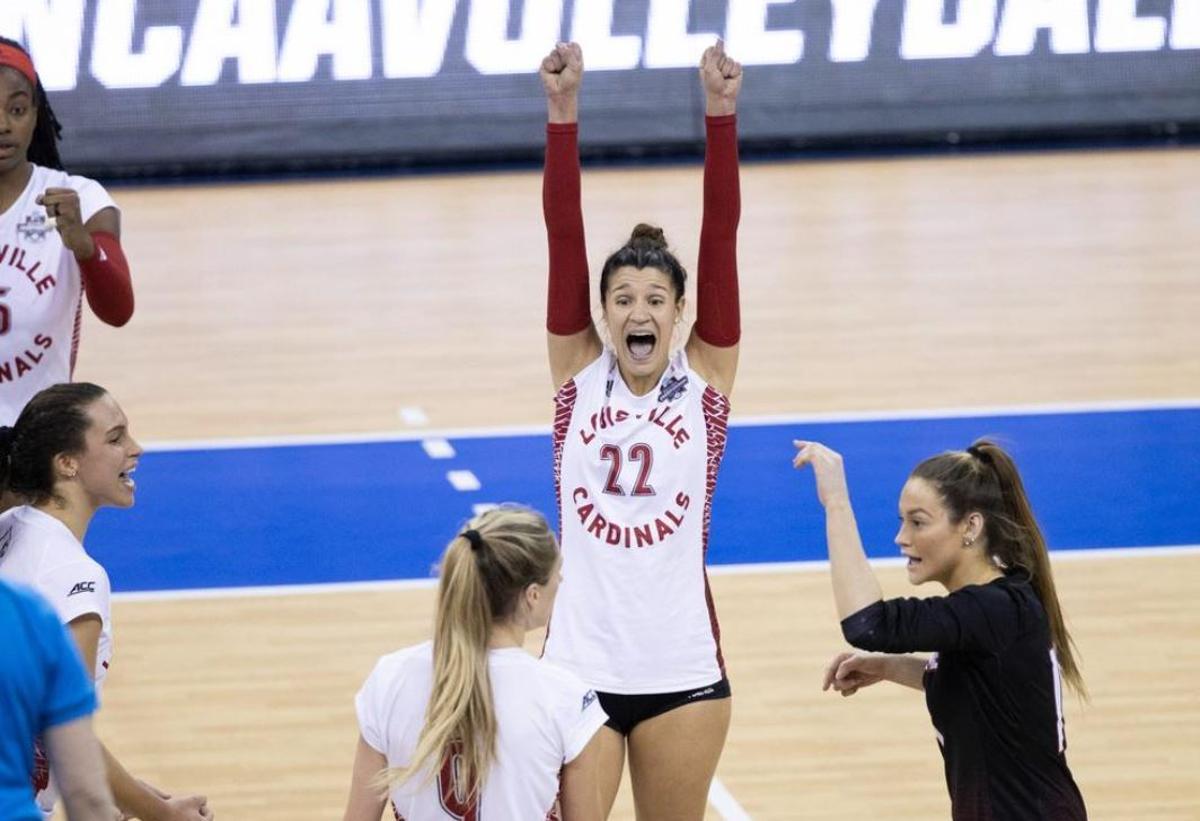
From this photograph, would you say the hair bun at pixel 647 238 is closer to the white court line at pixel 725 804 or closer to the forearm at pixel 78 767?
the white court line at pixel 725 804

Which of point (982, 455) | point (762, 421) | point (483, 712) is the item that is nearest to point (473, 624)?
point (483, 712)

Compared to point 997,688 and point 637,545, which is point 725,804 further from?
point 997,688

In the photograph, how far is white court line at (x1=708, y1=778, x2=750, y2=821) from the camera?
521 centimetres

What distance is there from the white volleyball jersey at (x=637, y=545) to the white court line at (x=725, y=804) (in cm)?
123

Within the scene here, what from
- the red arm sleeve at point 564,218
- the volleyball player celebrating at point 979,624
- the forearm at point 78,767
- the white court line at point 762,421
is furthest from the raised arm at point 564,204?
the white court line at point 762,421

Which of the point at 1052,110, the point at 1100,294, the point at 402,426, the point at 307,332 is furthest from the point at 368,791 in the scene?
the point at 1052,110

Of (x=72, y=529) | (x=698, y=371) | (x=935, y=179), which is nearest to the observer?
(x=72, y=529)

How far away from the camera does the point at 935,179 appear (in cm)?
1445

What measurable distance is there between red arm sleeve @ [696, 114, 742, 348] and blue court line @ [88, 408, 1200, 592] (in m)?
3.17

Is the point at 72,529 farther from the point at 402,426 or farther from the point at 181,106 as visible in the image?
the point at 181,106

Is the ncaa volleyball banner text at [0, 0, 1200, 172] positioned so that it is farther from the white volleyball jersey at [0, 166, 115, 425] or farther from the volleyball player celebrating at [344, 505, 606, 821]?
the volleyball player celebrating at [344, 505, 606, 821]

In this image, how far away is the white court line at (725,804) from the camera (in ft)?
17.1

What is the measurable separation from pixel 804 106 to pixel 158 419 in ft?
23.6

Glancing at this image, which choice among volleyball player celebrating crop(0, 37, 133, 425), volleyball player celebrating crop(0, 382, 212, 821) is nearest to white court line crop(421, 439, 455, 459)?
volleyball player celebrating crop(0, 37, 133, 425)
